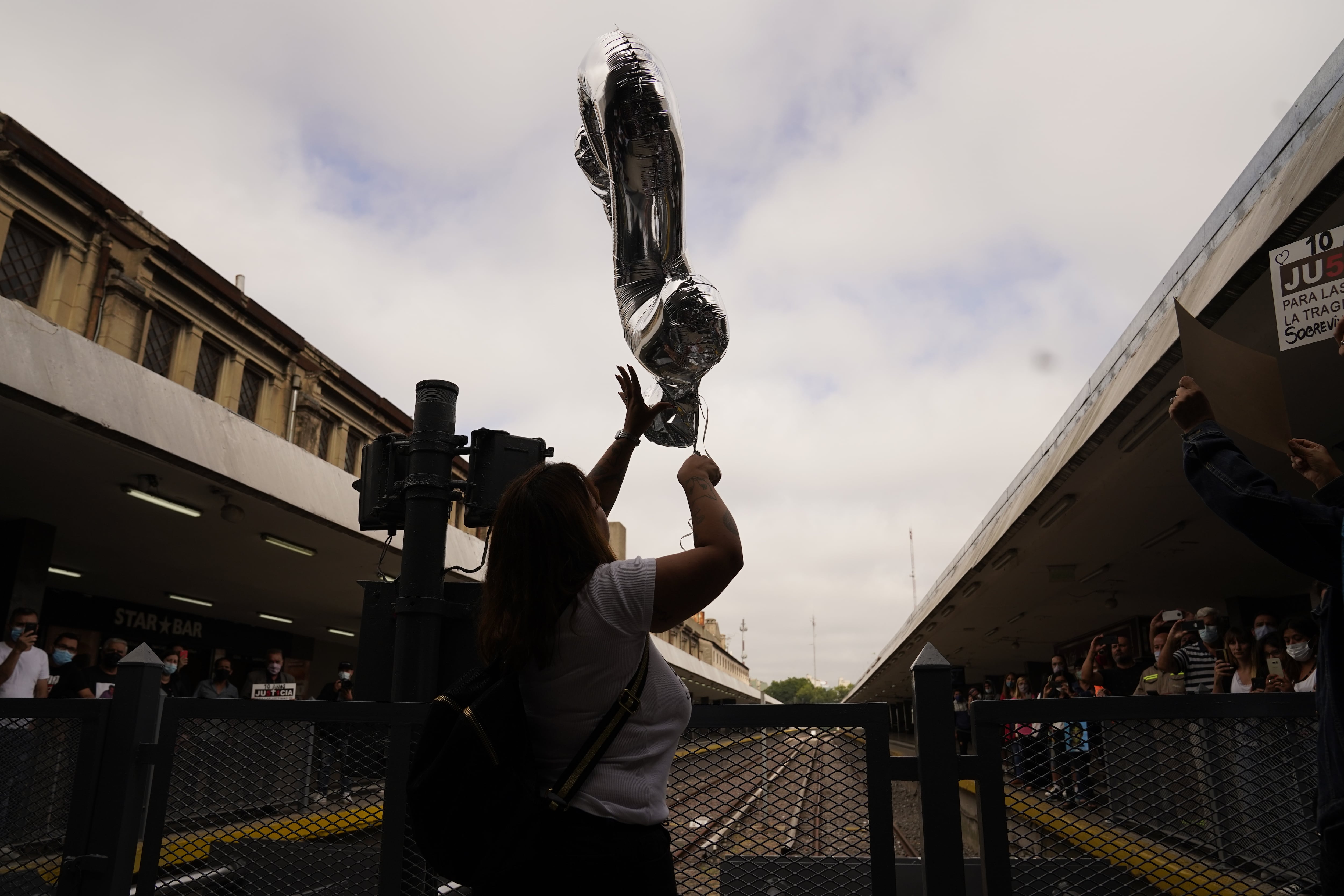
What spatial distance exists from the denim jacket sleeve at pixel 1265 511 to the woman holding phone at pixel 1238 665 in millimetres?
4904

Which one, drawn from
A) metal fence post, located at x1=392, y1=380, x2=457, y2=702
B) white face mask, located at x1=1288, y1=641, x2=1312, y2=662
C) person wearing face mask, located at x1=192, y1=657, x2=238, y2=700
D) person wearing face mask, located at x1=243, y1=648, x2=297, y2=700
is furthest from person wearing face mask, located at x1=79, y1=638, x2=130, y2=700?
white face mask, located at x1=1288, y1=641, x2=1312, y2=662

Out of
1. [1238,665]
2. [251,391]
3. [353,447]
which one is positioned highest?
[251,391]

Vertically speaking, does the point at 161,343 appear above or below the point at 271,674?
above

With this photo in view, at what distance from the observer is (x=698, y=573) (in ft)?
5.39

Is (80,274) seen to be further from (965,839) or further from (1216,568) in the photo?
(1216,568)

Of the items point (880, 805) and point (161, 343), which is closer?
point (880, 805)

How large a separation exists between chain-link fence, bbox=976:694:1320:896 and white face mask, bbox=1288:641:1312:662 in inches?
176

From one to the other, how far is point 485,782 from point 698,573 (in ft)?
1.66

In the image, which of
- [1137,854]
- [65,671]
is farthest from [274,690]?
[1137,854]

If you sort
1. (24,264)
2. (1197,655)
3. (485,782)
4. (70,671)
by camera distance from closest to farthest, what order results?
1. (485,782)
2. (1197,655)
3. (70,671)
4. (24,264)

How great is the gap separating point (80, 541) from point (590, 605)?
13240 millimetres

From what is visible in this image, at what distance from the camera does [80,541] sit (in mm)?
12273

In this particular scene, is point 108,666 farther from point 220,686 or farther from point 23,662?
point 220,686

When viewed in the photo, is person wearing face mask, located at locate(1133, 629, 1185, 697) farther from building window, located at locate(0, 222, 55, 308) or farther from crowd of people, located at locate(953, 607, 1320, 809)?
building window, located at locate(0, 222, 55, 308)
